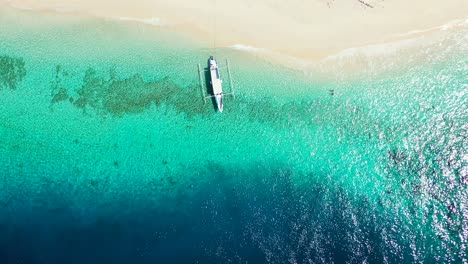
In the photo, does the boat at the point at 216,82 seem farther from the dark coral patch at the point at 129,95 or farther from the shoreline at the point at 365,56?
the shoreline at the point at 365,56

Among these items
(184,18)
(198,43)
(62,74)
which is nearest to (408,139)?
(198,43)

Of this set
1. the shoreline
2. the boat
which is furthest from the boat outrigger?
the shoreline

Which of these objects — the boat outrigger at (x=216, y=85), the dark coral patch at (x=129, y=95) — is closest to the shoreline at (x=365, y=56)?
the boat outrigger at (x=216, y=85)

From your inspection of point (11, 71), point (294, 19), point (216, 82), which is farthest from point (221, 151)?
point (11, 71)

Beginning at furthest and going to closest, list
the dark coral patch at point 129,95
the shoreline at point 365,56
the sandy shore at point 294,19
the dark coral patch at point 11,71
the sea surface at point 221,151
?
the dark coral patch at point 11,71 < the dark coral patch at point 129,95 < the shoreline at point 365,56 < the sandy shore at point 294,19 < the sea surface at point 221,151

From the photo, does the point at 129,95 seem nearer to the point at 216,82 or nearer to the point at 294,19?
the point at 216,82

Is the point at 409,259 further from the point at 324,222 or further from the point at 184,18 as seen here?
the point at 184,18
